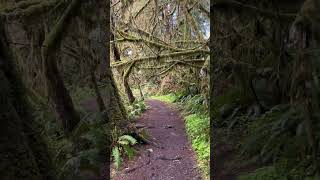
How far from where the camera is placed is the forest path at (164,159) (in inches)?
328

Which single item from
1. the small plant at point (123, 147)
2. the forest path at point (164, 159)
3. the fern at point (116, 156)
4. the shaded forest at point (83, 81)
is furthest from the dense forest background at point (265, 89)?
the fern at point (116, 156)

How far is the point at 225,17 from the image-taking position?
1088cm

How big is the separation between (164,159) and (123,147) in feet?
3.39

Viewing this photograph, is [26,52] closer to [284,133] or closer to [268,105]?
[268,105]

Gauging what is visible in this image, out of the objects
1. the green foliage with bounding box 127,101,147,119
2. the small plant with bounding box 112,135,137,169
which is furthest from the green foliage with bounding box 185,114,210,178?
the green foliage with bounding box 127,101,147,119

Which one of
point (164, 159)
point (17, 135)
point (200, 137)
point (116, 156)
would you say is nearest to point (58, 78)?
point (116, 156)

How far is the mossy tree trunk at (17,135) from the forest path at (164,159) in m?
6.14

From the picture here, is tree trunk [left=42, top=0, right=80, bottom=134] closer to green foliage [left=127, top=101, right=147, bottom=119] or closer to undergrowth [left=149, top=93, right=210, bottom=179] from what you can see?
undergrowth [left=149, top=93, right=210, bottom=179]

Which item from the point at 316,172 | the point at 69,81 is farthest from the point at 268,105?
the point at 69,81

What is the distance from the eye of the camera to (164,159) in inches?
369

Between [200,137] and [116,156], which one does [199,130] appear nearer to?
Answer: [200,137]

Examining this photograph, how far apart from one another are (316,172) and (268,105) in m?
3.48

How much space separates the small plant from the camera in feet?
29.5

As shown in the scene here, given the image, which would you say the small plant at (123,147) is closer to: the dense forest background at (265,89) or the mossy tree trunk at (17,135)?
the dense forest background at (265,89)
